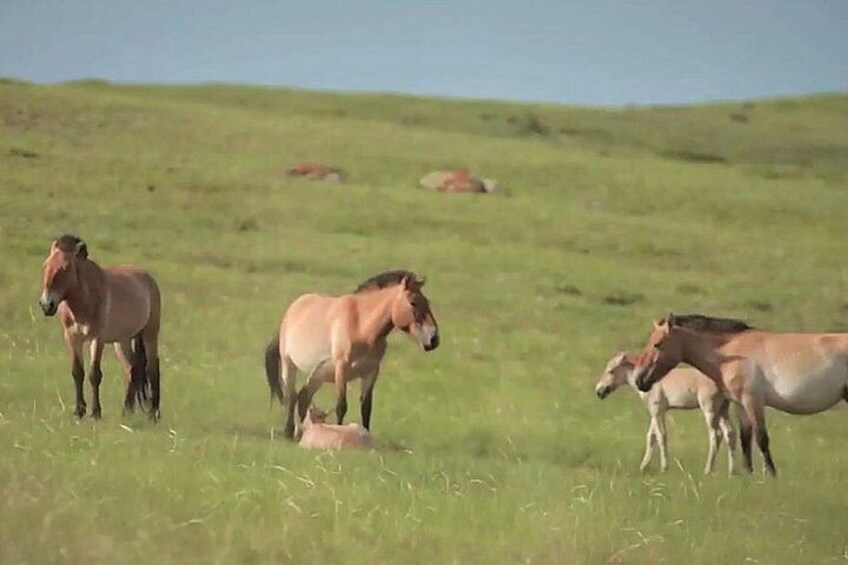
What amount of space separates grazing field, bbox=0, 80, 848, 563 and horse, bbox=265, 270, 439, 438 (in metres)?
0.62

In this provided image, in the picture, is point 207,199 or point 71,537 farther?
point 207,199

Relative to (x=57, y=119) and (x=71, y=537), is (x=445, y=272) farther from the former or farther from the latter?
(x=71, y=537)

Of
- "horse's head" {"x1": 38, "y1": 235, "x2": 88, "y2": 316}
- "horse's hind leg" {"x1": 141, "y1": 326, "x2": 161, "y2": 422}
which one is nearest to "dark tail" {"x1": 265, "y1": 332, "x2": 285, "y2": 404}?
"horse's hind leg" {"x1": 141, "y1": 326, "x2": 161, "y2": 422}

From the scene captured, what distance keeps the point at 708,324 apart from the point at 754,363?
2.05 ft

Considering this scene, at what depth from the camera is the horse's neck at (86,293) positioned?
1151cm

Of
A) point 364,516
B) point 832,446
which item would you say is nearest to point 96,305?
point 364,516

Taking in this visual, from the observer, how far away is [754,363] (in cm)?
1266

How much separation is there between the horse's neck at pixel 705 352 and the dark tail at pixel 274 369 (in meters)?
4.07

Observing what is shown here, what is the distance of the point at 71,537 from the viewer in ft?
20.7

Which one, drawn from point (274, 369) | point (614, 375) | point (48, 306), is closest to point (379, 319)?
point (274, 369)

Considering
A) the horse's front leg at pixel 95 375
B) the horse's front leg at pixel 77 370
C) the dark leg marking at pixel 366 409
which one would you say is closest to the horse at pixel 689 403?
the dark leg marking at pixel 366 409

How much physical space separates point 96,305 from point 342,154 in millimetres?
24761

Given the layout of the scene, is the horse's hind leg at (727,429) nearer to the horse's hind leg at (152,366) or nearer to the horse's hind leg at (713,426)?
the horse's hind leg at (713,426)

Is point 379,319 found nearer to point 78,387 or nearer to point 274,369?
point 274,369
